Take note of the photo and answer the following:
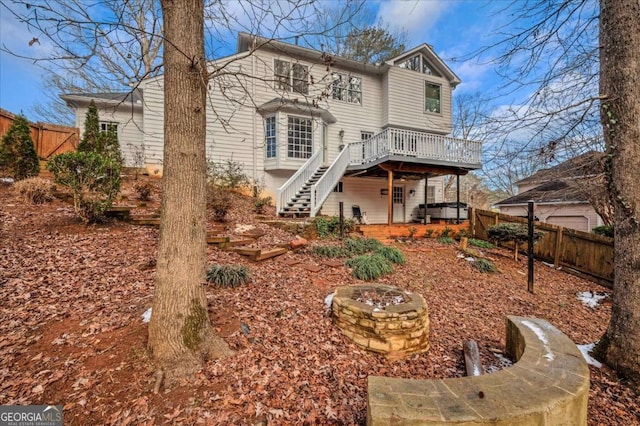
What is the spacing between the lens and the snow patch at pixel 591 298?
5.64 m

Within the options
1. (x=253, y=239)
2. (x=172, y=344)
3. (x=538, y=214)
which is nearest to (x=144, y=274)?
(x=172, y=344)

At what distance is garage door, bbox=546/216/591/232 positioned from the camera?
11852mm

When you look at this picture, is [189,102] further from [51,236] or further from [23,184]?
[23,184]

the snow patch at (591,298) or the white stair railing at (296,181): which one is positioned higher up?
the white stair railing at (296,181)

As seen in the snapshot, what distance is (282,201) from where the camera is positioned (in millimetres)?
9391

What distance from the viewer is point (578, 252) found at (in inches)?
291

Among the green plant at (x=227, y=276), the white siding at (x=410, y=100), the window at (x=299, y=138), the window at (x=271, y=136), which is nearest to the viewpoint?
the green plant at (x=227, y=276)

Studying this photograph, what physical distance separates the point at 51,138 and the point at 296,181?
31.6 ft

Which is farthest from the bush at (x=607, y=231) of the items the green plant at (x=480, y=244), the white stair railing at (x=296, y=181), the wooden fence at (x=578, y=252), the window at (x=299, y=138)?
the window at (x=299, y=138)

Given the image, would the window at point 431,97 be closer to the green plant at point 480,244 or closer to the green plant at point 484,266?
the green plant at point 480,244

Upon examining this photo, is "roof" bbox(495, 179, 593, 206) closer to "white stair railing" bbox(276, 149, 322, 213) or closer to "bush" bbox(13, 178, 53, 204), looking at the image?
"white stair railing" bbox(276, 149, 322, 213)

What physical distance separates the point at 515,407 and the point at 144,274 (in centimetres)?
446

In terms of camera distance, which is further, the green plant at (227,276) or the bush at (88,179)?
the bush at (88,179)

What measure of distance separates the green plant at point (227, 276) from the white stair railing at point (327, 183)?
487cm
